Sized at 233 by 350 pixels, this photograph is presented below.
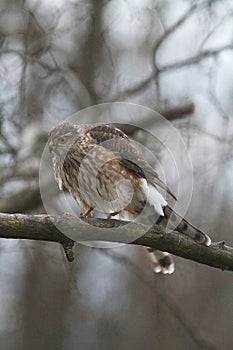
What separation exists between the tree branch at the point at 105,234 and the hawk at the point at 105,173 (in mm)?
535

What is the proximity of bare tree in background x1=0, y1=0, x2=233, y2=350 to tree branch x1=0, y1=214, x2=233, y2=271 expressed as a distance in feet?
6.77

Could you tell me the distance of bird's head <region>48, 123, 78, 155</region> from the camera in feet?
12.4

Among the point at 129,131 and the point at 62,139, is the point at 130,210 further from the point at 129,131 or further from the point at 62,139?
the point at 129,131

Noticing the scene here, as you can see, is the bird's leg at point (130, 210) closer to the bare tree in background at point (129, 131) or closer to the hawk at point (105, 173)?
the hawk at point (105, 173)

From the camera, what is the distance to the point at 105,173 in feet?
12.2

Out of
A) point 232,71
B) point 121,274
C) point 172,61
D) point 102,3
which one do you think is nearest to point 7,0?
point 102,3

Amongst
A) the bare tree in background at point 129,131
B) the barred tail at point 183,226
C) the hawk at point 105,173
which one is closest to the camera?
the barred tail at point 183,226

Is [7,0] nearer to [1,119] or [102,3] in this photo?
[102,3]

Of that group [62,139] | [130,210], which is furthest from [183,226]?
[62,139]

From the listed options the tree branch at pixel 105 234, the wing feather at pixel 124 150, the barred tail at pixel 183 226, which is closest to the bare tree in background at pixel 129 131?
the wing feather at pixel 124 150

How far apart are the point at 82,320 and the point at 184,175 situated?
2.27m

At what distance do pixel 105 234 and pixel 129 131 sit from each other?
2110 millimetres

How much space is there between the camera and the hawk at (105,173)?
3713 millimetres

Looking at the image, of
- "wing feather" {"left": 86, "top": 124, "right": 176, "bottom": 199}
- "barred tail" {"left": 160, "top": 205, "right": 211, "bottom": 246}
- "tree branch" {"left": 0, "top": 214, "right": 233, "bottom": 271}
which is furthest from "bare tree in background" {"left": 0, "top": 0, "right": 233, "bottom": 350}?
"tree branch" {"left": 0, "top": 214, "right": 233, "bottom": 271}
